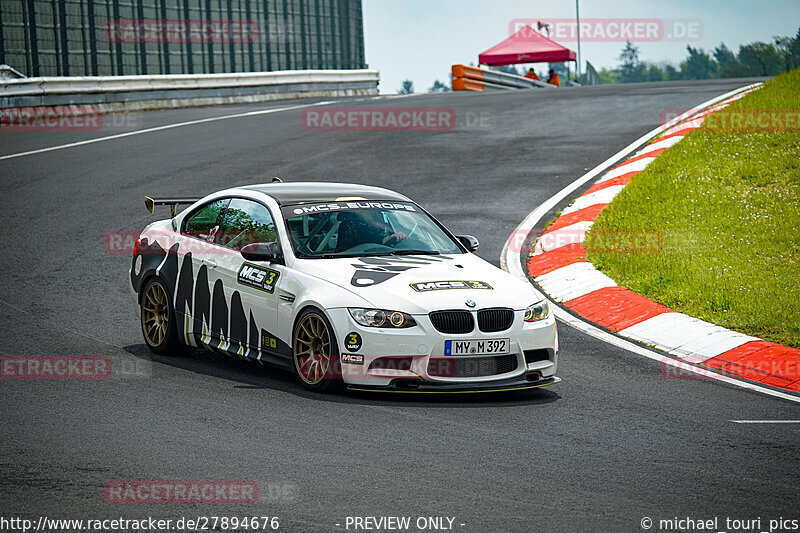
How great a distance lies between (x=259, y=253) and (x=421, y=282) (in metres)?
1.32

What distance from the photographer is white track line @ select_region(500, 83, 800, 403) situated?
7.97 m

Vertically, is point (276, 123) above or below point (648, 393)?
above

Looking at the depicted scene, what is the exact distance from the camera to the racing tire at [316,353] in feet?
23.6

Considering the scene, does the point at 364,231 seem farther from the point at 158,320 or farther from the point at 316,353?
the point at 158,320

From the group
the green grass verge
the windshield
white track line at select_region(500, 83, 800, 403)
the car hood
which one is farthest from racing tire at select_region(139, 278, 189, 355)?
the green grass verge

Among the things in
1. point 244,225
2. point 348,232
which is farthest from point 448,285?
point 244,225

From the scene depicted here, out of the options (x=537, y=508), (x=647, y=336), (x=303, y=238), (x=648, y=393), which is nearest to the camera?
(x=537, y=508)

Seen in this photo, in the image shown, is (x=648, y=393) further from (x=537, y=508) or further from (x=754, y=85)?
(x=754, y=85)

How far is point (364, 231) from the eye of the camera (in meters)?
8.21

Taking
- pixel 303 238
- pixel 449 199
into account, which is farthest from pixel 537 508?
pixel 449 199

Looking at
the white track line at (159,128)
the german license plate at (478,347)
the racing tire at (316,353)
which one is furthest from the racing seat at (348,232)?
the white track line at (159,128)

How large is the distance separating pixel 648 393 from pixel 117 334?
16.0 feet

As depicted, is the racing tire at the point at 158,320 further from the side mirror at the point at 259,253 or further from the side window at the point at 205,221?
the side mirror at the point at 259,253

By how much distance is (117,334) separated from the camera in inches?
374
